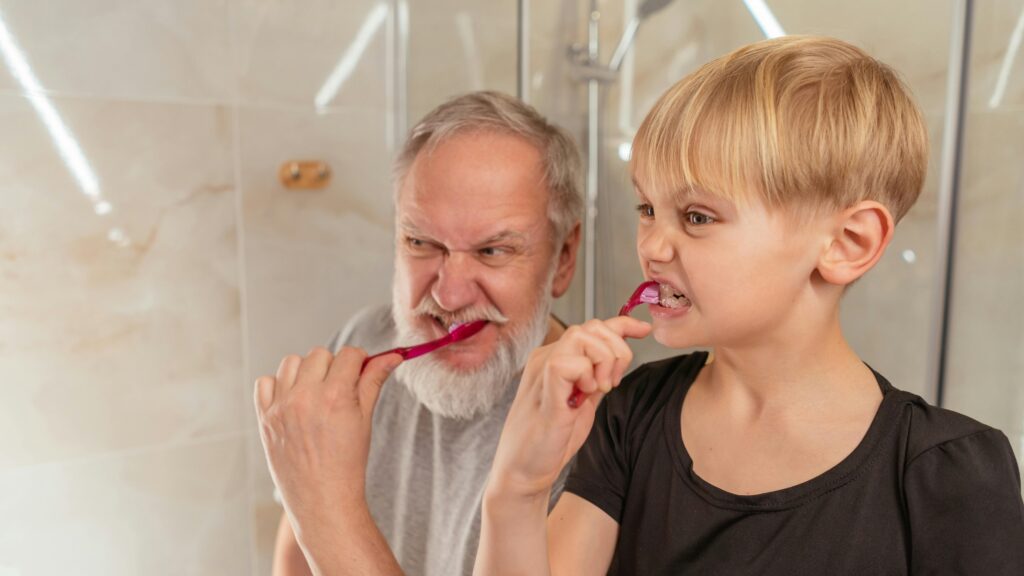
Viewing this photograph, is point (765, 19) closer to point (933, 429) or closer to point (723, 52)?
point (723, 52)

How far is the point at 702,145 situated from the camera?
2.11 feet

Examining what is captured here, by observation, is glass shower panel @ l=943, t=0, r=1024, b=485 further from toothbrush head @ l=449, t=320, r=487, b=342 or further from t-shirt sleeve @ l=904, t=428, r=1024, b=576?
toothbrush head @ l=449, t=320, r=487, b=342

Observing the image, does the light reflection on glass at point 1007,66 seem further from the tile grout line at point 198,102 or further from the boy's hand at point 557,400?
the tile grout line at point 198,102

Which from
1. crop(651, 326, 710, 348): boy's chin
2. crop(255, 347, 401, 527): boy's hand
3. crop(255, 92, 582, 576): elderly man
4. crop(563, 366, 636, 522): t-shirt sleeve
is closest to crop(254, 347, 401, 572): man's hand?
crop(255, 347, 401, 527): boy's hand

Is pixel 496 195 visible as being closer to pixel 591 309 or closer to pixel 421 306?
pixel 421 306

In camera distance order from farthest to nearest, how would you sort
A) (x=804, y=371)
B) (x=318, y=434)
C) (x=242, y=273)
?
(x=242, y=273) < (x=318, y=434) < (x=804, y=371)

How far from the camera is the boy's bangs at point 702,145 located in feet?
2.06

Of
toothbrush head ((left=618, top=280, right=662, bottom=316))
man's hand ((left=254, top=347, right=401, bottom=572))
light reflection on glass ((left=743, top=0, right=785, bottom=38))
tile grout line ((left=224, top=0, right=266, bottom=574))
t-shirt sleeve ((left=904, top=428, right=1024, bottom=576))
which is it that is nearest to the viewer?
t-shirt sleeve ((left=904, top=428, right=1024, bottom=576))

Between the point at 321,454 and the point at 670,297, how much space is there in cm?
37

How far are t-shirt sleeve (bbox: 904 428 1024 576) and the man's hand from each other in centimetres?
49

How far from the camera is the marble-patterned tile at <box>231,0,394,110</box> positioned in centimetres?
133

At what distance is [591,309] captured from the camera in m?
1.37

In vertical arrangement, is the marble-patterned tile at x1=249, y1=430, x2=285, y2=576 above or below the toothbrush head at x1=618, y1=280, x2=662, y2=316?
below

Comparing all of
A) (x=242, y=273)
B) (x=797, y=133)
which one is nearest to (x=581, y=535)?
(x=797, y=133)
